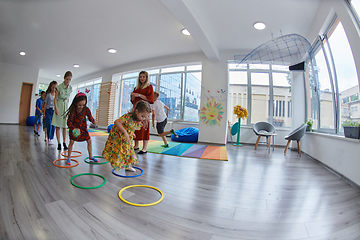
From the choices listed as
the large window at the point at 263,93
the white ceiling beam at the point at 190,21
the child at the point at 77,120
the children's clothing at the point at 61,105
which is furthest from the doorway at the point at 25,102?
the large window at the point at 263,93

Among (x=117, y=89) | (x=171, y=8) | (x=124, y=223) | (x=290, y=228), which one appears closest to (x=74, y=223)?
(x=124, y=223)

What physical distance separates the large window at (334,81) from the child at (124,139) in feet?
9.81

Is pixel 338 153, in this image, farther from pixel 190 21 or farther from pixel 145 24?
pixel 145 24

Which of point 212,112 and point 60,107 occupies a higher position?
point 212,112

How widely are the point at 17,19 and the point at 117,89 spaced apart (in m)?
4.29

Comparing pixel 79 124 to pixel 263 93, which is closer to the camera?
pixel 79 124

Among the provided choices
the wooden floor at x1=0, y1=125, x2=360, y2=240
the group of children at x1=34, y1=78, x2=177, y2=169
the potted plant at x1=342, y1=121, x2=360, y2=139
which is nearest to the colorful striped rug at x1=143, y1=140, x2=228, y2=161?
the wooden floor at x1=0, y1=125, x2=360, y2=240

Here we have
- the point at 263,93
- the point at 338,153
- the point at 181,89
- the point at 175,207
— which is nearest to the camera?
the point at 175,207

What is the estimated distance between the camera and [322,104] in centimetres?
355

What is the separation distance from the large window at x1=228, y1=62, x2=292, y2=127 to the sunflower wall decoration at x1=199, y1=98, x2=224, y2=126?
888mm

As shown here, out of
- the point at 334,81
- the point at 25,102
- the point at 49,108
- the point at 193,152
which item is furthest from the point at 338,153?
the point at 25,102

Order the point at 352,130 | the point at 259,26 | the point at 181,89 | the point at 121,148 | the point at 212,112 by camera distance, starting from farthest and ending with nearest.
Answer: the point at 181,89
the point at 212,112
the point at 259,26
the point at 352,130
the point at 121,148

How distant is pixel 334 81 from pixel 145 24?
404 centimetres

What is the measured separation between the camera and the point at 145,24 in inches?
154
